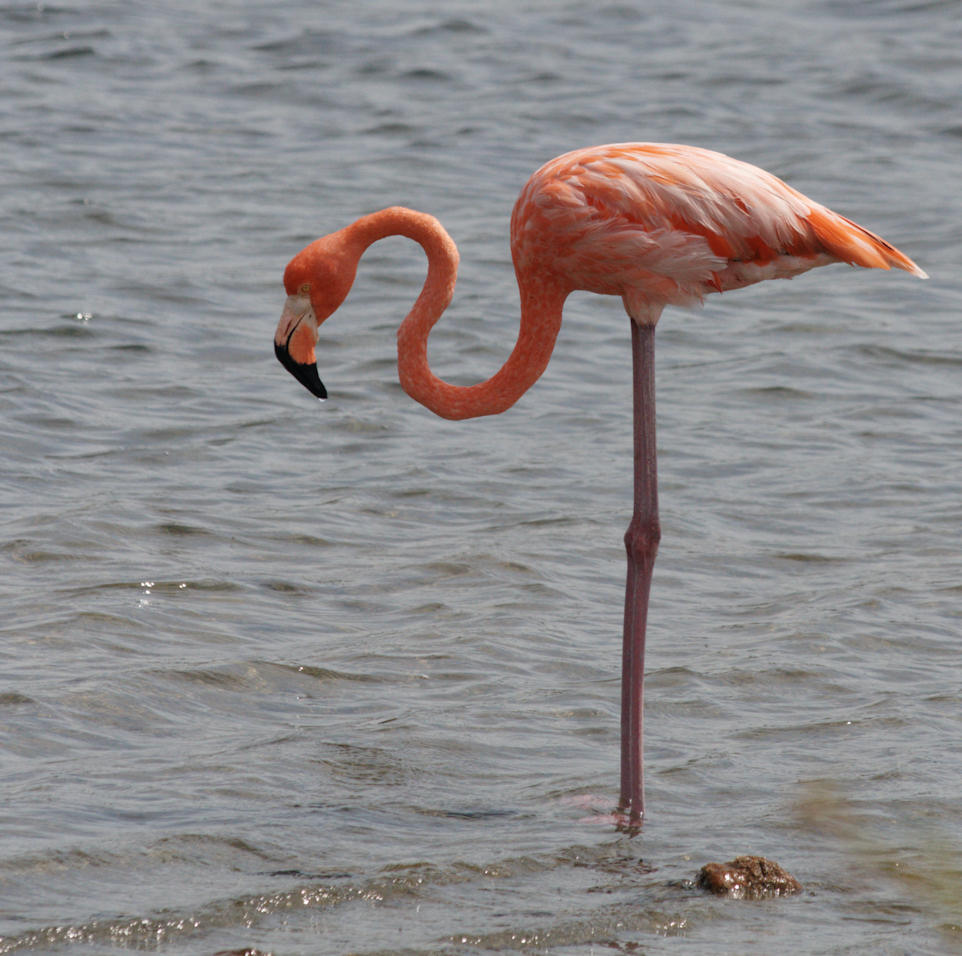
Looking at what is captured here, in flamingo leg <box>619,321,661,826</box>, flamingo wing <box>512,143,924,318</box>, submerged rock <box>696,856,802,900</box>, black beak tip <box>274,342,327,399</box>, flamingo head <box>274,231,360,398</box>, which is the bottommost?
submerged rock <box>696,856,802,900</box>

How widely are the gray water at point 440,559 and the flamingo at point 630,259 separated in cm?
69

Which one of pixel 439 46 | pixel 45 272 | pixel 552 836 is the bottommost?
pixel 552 836

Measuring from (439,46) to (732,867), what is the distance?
43.1 feet

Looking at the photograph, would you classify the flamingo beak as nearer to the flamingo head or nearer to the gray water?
the flamingo head

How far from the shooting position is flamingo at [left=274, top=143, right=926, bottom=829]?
5051mm

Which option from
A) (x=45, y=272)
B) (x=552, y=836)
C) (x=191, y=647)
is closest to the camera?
(x=552, y=836)

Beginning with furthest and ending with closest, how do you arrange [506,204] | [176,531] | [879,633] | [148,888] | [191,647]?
1. [506,204]
2. [176,531]
3. [879,633]
4. [191,647]
5. [148,888]

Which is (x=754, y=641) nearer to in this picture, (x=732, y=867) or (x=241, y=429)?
(x=732, y=867)

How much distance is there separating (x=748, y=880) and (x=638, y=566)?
A: 1221mm

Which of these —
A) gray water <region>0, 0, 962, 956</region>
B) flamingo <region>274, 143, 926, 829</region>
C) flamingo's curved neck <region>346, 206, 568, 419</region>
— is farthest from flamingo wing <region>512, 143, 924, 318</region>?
gray water <region>0, 0, 962, 956</region>

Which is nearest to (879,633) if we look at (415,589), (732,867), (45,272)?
(415,589)

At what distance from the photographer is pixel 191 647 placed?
19.7 feet

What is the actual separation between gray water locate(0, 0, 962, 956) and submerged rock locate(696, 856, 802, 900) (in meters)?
0.08

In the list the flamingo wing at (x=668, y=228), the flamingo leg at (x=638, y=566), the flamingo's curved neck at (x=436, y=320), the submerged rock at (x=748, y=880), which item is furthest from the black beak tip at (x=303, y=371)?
the submerged rock at (x=748, y=880)
